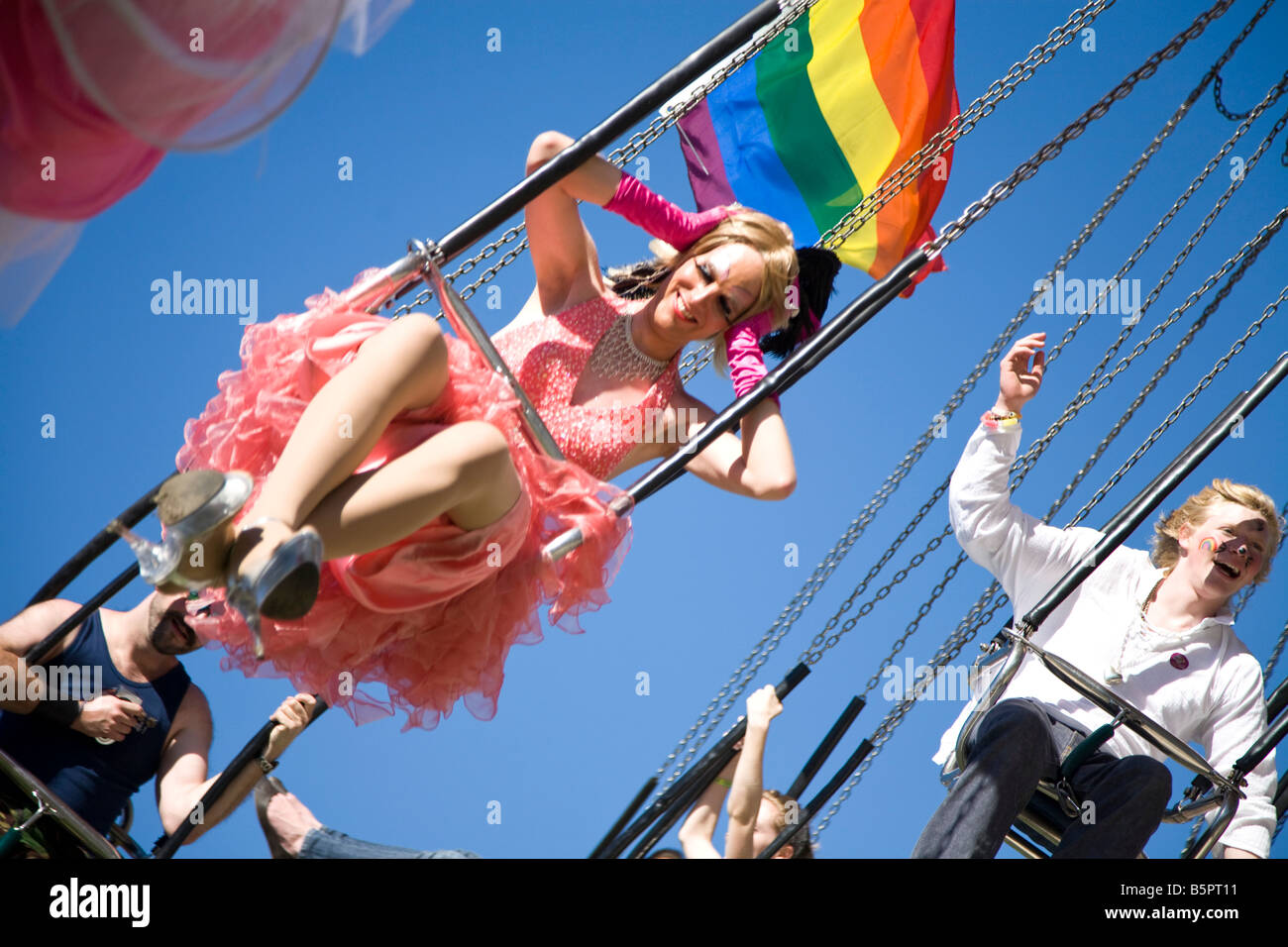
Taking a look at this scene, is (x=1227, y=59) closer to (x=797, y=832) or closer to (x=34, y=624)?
(x=797, y=832)

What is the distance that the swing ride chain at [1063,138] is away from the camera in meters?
2.04

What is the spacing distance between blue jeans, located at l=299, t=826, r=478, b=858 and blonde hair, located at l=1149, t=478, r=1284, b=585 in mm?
1606

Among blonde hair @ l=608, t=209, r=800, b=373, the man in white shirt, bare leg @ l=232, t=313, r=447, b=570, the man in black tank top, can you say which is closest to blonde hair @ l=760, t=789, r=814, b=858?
the man in white shirt

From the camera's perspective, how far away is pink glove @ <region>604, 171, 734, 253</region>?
1.97m

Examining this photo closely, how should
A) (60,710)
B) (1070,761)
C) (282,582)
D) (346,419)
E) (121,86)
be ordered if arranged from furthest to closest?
(60,710), (1070,761), (121,86), (346,419), (282,582)

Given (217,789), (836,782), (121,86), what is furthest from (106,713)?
(836,782)

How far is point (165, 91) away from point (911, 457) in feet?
5.55

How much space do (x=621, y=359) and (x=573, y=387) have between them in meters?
0.10

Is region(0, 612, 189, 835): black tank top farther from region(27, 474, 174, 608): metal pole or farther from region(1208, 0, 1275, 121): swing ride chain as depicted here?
region(1208, 0, 1275, 121): swing ride chain

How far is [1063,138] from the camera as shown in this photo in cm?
218

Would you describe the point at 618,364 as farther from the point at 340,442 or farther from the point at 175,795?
the point at 175,795

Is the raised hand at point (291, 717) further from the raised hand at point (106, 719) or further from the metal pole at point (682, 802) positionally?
the metal pole at point (682, 802)

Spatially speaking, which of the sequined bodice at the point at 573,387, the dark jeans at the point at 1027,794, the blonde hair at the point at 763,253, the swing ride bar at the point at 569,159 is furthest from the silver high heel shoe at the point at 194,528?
the dark jeans at the point at 1027,794
